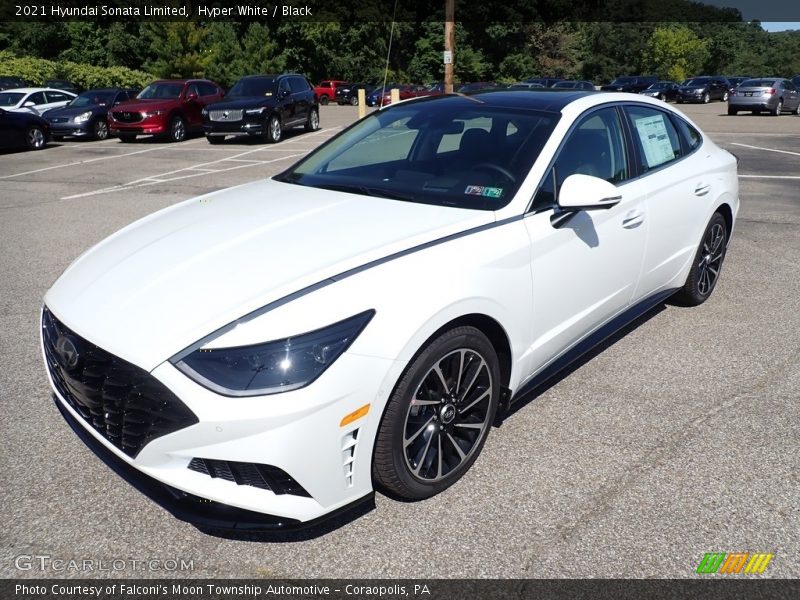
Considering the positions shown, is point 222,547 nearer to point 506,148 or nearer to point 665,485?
point 665,485

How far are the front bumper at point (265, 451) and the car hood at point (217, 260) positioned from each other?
8.7 inches

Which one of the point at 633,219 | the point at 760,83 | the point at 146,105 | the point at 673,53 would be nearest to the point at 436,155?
the point at 633,219

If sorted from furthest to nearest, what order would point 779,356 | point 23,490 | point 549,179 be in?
point 779,356 → point 549,179 → point 23,490

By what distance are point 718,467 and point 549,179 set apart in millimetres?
1571

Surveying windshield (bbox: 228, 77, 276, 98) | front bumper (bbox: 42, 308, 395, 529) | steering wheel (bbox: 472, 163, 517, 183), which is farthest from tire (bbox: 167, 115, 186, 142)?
front bumper (bbox: 42, 308, 395, 529)

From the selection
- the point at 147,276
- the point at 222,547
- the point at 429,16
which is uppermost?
the point at 429,16

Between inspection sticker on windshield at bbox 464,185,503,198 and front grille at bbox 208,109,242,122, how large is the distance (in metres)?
15.5

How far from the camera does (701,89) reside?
1576 inches

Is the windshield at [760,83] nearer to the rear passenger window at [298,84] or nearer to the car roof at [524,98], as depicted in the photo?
the rear passenger window at [298,84]

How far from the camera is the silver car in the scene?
27344 millimetres

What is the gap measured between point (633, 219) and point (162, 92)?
18.4 metres

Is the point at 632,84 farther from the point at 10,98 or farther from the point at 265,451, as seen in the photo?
the point at 265,451

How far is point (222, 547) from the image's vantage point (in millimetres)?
2789

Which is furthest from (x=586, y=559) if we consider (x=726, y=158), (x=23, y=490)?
(x=726, y=158)
